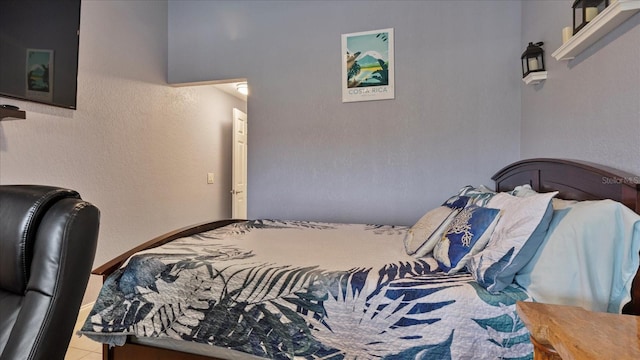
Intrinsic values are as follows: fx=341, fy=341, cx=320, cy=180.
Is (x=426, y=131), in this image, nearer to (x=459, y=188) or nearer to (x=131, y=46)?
(x=459, y=188)

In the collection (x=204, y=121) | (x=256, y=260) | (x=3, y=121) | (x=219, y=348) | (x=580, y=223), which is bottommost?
(x=219, y=348)

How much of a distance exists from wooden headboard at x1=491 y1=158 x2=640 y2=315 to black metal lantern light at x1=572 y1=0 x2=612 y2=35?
2.08ft

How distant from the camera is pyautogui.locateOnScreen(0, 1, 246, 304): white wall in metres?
2.35

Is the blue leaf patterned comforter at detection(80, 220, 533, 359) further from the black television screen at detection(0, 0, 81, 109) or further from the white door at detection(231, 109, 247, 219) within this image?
the white door at detection(231, 109, 247, 219)

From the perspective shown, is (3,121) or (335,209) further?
(335,209)

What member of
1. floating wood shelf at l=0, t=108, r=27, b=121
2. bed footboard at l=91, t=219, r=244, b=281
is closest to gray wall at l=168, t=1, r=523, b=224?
bed footboard at l=91, t=219, r=244, b=281

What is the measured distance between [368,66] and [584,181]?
1.98 meters

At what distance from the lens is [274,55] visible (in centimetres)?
326

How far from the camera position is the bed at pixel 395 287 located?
1.21m

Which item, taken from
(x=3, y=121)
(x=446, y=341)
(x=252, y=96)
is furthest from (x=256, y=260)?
(x=252, y=96)

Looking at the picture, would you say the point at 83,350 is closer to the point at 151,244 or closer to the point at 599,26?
the point at 151,244

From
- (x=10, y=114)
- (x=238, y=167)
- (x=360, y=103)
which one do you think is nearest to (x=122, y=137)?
(x=10, y=114)

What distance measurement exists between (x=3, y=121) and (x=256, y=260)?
186 cm

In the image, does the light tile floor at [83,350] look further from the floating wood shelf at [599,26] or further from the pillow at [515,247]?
the floating wood shelf at [599,26]
